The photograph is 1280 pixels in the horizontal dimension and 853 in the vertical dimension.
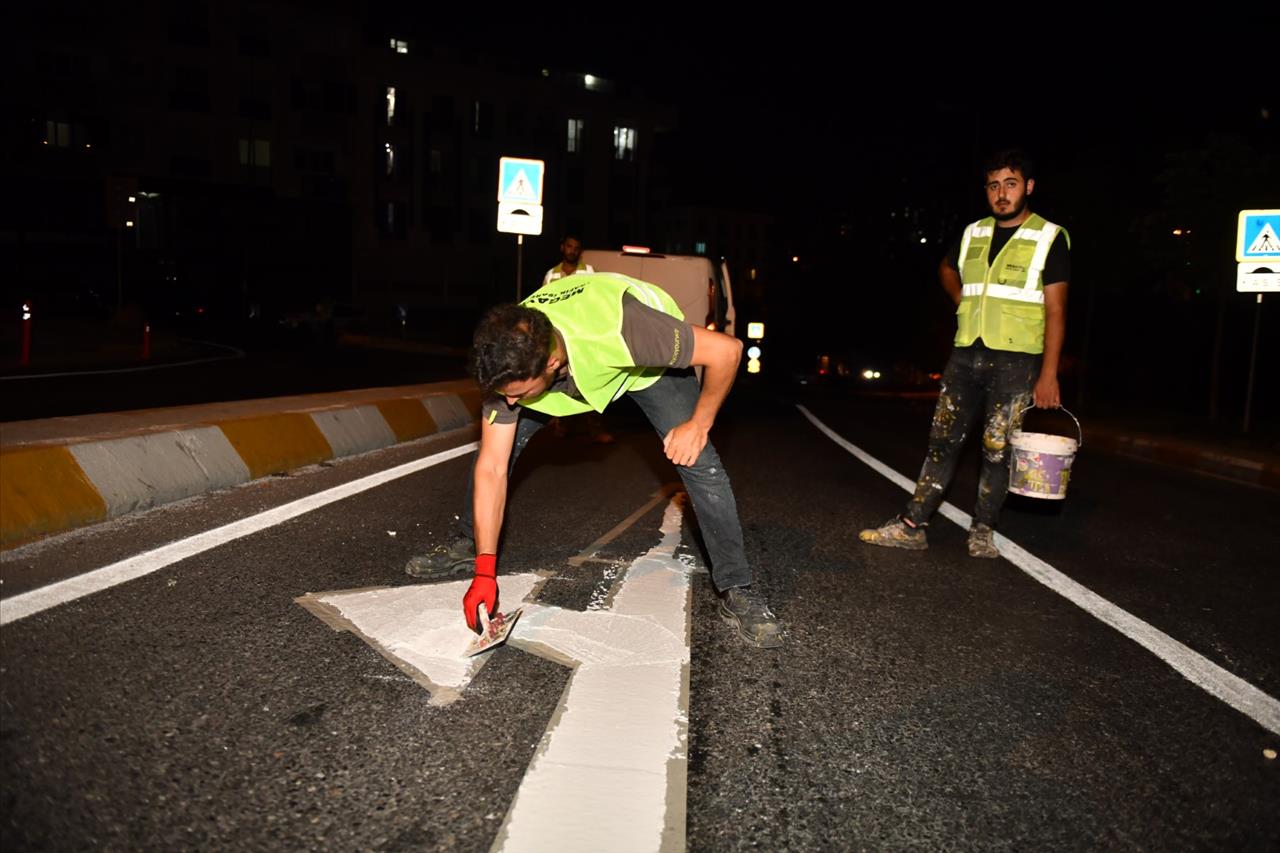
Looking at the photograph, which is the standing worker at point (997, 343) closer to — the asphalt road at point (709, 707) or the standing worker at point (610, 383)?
the asphalt road at point (709, 707)

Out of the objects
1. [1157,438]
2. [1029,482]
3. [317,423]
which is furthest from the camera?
[1157,438]

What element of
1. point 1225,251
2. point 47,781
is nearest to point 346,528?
point 47,781

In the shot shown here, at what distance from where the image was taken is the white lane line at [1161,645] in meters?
3.19

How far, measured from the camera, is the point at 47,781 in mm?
2312

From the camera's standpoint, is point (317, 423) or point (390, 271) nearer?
point (317, 423)

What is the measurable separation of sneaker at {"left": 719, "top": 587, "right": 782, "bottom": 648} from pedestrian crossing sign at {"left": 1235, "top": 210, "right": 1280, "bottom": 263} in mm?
10462

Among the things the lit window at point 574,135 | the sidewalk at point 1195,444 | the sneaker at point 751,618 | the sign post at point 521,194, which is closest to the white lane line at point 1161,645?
the sneaker at point 751,618

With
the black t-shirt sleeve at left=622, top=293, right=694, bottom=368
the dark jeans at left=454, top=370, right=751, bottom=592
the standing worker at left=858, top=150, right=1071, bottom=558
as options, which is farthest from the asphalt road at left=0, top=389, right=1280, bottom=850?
the black t-shirt sleeve at left=622, top=293, right=694, bottom=368

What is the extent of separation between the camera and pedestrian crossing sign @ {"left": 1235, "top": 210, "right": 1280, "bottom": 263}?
1127 cm

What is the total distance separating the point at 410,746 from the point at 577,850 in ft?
2.22

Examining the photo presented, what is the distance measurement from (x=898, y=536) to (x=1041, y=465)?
952 millimetres

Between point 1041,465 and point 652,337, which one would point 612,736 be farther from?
point 1041,465

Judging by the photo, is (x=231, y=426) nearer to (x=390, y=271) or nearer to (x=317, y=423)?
(x=317, y=423)

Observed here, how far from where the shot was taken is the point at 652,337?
3.38m
